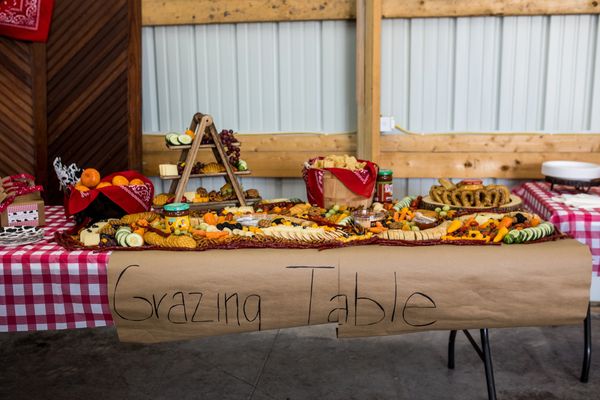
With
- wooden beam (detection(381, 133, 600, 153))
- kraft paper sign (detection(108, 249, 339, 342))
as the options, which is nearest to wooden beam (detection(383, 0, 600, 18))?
wooden beam (detection(381, 133, 600, 153))

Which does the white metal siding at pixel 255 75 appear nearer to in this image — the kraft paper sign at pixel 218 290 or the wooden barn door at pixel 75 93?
the wooden barn door at pixel 75 93

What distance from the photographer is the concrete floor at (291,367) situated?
9.43ft

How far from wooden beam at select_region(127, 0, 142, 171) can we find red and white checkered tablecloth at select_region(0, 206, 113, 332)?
232 cm

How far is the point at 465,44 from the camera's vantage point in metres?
4.14

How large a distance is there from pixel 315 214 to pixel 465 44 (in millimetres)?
2312

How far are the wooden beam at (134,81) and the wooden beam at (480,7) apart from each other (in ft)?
5.78

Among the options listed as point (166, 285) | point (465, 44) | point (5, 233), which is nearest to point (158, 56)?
point (465, 44)

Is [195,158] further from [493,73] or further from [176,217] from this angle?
[493,73]

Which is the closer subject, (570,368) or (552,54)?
(570,368)

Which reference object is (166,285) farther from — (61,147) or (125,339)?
(61,147)

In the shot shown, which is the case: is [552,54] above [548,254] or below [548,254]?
above

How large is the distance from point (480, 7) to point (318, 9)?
3.69 ft

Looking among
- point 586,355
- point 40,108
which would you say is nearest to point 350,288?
point 586,355

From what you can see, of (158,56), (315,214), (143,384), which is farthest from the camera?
(158,56)
